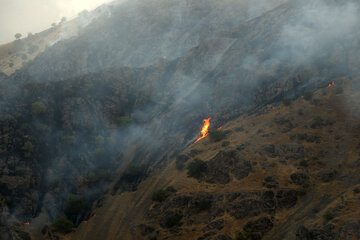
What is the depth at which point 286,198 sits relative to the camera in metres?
48.0

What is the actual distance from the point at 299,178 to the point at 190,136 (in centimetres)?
3208

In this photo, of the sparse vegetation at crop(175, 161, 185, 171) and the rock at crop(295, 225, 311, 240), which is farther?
the sparse vegetation at crop(175, 161, 185, 171)

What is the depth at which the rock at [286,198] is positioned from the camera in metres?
47.2

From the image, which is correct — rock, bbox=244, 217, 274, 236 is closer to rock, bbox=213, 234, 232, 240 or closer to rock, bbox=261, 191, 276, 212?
rock, bbox=261, 191, 276, 212

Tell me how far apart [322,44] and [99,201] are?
71.7 meters

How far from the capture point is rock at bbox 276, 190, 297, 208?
4719 centimetres

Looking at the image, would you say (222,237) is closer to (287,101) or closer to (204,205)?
(204,205)

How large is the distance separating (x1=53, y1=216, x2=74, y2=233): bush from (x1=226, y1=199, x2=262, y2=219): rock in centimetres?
3286

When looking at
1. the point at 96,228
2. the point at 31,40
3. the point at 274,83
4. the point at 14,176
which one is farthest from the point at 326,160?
the point at 31,40

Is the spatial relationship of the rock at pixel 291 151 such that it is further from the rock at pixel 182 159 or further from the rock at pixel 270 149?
the rock at pixel 182 159

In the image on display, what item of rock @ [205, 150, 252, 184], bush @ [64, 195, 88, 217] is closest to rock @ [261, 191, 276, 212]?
rock @ [205, 150, 252, 184]

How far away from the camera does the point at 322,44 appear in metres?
79.5

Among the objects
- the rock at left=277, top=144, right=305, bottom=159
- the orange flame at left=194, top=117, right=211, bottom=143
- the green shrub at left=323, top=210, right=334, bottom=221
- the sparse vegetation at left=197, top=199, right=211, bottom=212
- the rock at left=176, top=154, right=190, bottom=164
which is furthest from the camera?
the orange flame at left=194, top=117, right=211, bottom=143

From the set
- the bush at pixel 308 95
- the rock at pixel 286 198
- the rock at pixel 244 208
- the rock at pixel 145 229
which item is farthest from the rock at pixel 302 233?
the bush at pixel 308 95
